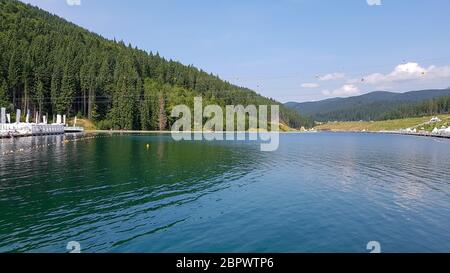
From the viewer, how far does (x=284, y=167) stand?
66.3m

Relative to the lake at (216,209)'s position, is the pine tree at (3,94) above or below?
above

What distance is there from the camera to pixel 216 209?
34000 millimetres

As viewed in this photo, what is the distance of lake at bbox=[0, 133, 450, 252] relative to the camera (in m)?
25.0

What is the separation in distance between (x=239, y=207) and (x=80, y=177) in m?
24.6

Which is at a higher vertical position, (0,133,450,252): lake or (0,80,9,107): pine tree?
(0,80,9,107): pine tree

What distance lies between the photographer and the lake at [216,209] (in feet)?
82.1

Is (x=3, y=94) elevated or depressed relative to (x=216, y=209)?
elevated

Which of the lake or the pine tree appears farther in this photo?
the pine tree

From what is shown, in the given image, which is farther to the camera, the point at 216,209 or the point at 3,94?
the point at 3,94

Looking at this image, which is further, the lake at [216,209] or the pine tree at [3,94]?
the pine tree at [3,94]
